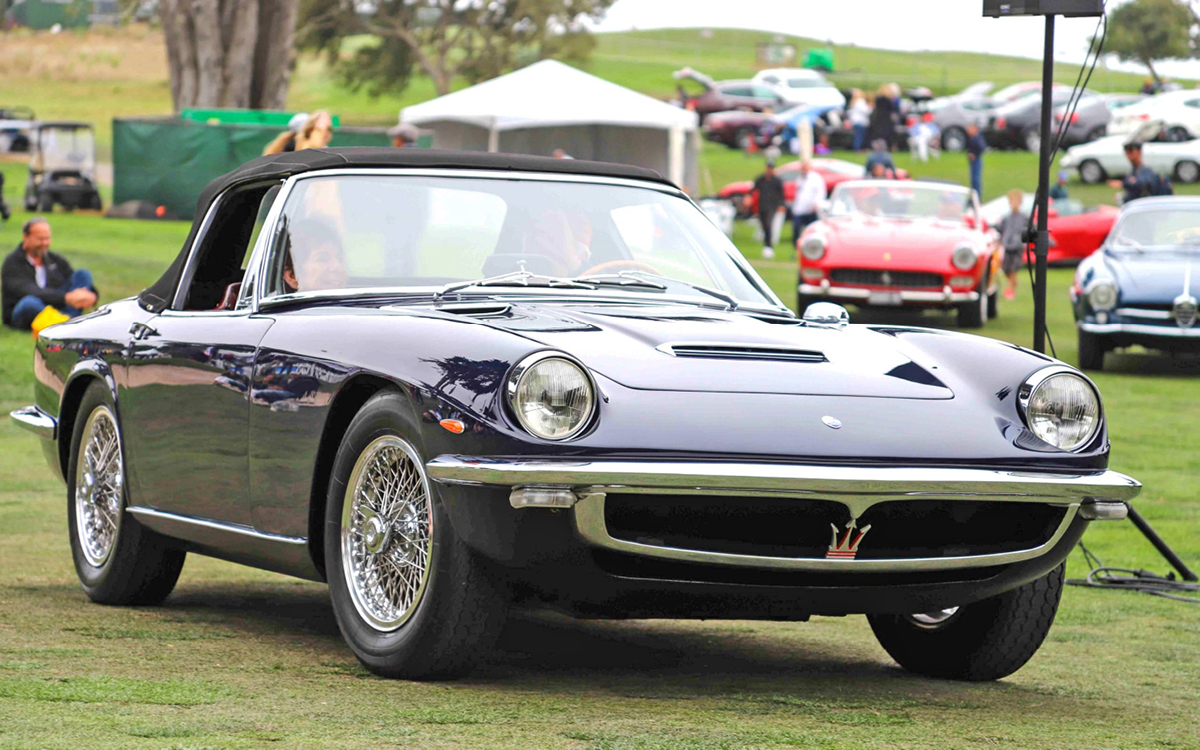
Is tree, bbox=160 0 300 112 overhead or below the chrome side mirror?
overhead

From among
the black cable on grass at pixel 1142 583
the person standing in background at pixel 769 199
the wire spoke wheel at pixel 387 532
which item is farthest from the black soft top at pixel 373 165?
the person standing in background at pixel 769 199

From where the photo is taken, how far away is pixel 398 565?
4.59 meters

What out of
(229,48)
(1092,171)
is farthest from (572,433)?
(1092,171)

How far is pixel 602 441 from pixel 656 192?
6.67 feet

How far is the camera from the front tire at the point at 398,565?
4.37m

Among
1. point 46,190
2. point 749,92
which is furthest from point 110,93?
point 46,190

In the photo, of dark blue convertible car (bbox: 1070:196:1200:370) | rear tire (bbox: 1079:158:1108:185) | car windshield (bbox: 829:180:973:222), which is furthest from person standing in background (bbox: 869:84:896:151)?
dark blue convertible car (bbox: 1070:196:1200:370)

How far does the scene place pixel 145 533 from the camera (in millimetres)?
6055

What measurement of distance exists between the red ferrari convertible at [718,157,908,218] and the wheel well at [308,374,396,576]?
25931 mm

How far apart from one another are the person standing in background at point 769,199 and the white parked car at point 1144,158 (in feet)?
45.6

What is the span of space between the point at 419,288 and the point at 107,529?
5.70ft

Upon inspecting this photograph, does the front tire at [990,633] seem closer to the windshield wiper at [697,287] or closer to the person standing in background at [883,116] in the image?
the windshield wiper at [697,287]

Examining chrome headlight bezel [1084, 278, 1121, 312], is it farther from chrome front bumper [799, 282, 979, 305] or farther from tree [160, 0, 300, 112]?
tree [160, 0, 300, 112]

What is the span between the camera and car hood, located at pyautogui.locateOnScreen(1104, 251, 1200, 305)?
53.2 feet
